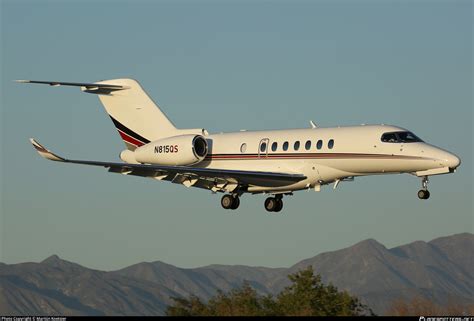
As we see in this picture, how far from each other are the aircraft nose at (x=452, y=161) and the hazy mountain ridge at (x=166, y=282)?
74.4 metres

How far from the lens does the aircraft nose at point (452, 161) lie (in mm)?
41000

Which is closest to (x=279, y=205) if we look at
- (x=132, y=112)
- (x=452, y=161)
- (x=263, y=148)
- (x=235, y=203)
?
(x=235, y=203)

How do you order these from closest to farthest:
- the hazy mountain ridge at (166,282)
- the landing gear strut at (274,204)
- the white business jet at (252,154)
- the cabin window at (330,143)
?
the white business jet at (252,154) → the cabin window at (330,143) → the landing gear strut at (274,204) → the hazy mountain ridge at (166,282)

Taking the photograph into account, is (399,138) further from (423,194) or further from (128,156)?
(128,156)

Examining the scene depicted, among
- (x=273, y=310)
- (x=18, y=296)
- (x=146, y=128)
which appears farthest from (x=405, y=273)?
(x=273, y=310)

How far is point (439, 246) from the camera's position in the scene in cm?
19025

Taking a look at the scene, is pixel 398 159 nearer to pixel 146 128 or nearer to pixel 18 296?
pixel 146 128

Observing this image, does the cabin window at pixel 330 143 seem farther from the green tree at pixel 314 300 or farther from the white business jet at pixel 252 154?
the green tree at pixel 314 300

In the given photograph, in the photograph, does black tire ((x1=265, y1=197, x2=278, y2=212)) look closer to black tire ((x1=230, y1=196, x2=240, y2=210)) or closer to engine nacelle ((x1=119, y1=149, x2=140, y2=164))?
black tire ((x1=230, y1=196, x2=240, y2=210))

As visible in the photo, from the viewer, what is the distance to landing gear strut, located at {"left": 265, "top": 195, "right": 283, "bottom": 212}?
47500mm

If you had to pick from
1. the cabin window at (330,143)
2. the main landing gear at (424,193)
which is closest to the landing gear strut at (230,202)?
the cabin window at (330,143)

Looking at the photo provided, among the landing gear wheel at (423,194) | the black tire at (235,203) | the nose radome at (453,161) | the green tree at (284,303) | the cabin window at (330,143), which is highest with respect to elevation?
the cabin window at (330,143)

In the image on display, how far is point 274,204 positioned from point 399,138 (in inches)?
284

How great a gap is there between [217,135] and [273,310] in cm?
1307
